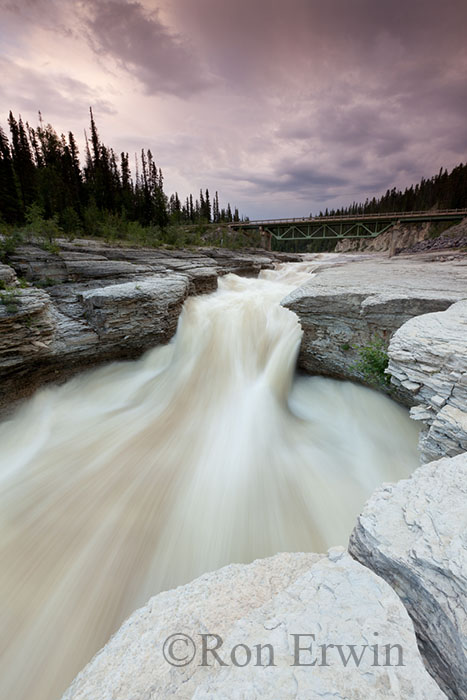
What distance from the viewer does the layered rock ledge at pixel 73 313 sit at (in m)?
Result: 6.28

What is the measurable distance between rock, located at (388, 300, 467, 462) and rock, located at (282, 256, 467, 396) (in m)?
1.40

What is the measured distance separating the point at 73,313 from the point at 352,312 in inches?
321

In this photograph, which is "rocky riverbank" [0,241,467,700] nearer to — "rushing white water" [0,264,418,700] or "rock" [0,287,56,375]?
"rushing white water" [0,264,418,700]

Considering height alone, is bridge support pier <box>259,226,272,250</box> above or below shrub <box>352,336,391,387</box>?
above

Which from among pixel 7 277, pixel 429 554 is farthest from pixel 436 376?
pixel 7 277

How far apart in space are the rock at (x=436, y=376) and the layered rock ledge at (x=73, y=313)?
276 inches

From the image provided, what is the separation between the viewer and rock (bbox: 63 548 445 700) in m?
1.11

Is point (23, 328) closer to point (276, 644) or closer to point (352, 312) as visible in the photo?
point (276, 644)

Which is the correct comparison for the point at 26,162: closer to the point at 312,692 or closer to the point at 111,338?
the point at 111,338

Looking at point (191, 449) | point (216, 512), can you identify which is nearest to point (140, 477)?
point (191, 449)

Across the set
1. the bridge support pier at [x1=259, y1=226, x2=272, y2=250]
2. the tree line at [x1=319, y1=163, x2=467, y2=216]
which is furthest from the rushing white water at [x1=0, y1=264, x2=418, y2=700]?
the tree line at [x1=319, y1=163, x2=467, y2=216]

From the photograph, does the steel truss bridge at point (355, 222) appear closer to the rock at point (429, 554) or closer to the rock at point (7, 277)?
the rock at point (7, 277)

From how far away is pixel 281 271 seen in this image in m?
19.7

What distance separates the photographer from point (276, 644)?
1270 millimetres
